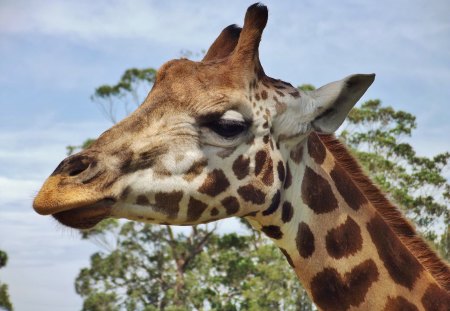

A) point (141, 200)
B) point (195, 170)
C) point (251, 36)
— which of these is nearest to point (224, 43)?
point (251, 36)

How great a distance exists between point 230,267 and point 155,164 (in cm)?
2865

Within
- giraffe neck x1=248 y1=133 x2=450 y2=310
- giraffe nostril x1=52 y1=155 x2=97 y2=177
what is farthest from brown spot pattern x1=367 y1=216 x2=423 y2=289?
giraffe nostril x1=52 y1=155 x2=97 y2=177

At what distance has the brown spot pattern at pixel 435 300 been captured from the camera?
4.54 metres

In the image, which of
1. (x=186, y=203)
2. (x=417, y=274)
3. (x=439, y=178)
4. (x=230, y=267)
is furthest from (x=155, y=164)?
(x=230, y=267)

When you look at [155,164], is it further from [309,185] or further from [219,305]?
[219,305]

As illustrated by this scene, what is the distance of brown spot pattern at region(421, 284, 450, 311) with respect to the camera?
14.9 ft

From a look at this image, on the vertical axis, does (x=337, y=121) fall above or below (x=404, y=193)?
below

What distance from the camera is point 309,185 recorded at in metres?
4.64

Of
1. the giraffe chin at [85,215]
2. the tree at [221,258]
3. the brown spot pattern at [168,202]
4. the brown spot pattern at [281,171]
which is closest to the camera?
the giraffe chin at [85,215]

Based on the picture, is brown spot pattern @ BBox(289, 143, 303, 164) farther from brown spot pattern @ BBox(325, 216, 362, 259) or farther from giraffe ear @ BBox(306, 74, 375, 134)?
brown spot pattern @ BBox(325, 216, 362, 259)

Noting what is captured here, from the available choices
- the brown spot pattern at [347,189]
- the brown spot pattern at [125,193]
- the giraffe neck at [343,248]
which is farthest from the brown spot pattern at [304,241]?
the brown spot pattern at [125,193]

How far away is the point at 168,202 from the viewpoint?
13.9 feet

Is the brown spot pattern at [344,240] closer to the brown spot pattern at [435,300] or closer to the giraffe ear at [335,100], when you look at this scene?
the brown spot pattern at [435,300]

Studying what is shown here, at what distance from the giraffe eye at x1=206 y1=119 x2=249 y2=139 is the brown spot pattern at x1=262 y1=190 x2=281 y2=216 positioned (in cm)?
42
